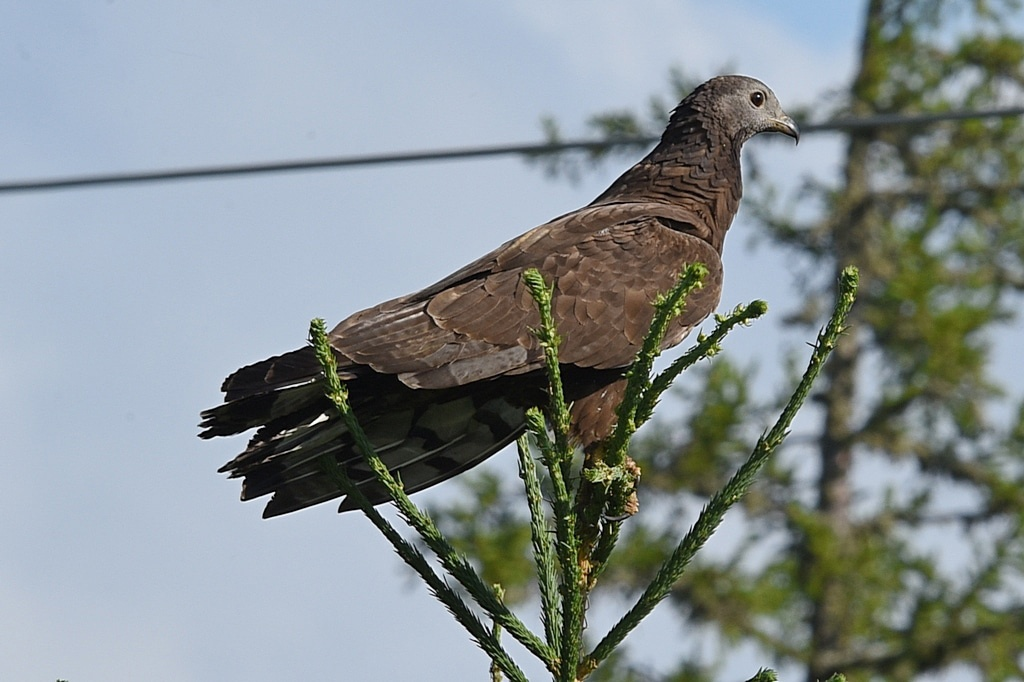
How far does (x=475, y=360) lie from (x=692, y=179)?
1360 millimetres

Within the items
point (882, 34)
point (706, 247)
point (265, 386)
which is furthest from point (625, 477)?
point (882, 34)

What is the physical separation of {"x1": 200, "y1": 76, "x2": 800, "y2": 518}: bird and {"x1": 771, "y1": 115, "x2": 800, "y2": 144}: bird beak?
0.64m

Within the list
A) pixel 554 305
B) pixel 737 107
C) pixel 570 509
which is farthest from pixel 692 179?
pixel 570 509

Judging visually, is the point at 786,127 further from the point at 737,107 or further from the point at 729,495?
the point at 729,495

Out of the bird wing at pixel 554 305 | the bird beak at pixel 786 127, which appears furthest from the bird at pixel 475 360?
the bird beak at pixel 786 127

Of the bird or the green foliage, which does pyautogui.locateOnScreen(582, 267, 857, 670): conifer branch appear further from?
the bird

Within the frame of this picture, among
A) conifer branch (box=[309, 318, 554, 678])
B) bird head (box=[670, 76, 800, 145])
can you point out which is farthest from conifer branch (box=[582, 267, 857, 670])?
bird head (box=[670, 76, 800, 145])

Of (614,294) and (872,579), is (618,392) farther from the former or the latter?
(872,579)

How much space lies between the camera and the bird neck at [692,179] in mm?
4746

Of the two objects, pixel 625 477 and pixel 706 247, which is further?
pixel 706 247

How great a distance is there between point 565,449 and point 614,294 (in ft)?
6.08

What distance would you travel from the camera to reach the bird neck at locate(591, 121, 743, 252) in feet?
15.6

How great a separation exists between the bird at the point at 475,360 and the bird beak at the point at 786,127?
64 cm

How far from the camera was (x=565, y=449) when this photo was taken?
2365 mm
